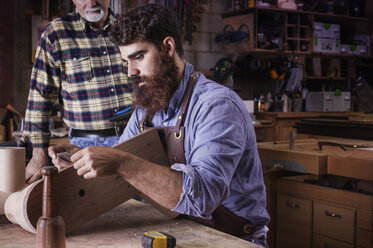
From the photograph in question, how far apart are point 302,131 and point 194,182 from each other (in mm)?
2887

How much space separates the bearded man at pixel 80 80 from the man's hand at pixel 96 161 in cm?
123

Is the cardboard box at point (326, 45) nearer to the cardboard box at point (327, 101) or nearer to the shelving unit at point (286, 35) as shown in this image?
the shelving unit at point (286, 35)

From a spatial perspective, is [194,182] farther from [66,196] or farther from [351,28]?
[351,28]

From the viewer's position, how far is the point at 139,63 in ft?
5.38

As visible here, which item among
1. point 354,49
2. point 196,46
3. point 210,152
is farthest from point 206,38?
point 210,152

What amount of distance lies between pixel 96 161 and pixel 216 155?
36cm

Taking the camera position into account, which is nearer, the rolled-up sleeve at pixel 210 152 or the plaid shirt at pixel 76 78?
the rolled-up sleeve at pixel 210 152

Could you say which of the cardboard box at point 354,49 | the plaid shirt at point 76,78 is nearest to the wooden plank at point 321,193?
the plaid shirt at point 76,78

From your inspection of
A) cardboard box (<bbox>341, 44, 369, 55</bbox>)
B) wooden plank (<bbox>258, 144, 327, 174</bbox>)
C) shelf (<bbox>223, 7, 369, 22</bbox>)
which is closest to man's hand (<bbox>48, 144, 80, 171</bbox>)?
wooden plank (<bbox>258, 144, 327, 174</bbox>)

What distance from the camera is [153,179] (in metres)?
1.35

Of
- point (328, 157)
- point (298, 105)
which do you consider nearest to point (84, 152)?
point (328, 157)

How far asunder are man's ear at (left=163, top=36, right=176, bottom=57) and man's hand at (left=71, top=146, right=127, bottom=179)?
0.48m

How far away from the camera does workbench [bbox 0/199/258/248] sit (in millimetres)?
1319

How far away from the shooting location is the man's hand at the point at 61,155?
168cm
